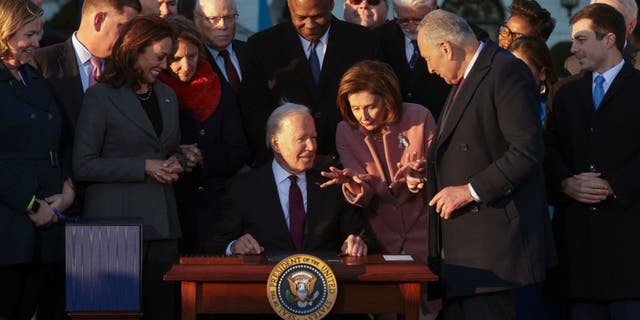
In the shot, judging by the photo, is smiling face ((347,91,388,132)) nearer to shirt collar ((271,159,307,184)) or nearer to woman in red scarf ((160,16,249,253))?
shirt collar ((271,159,307,184))

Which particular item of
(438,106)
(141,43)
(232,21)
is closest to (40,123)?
(141,43)

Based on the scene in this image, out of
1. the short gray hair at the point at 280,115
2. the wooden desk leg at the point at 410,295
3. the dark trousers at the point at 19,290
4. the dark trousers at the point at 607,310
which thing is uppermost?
the short gray hair at the point at 280,115

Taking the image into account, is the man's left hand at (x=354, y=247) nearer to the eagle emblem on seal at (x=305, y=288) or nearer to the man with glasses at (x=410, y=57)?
the eagle emblem on seal at (x=305, y=288)

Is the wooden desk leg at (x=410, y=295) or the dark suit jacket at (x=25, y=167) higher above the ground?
the dark suit jacket at (x=25, y=167)

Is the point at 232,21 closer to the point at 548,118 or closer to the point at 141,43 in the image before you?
the point at 141,43

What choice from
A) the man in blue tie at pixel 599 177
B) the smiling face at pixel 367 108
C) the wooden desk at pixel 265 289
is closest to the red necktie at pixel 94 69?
the smiling face at pixel 367 108

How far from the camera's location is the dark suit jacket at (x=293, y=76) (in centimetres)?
642

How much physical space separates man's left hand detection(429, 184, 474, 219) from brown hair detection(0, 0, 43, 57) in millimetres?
1981

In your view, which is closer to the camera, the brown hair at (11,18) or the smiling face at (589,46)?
the brown hair at (11,18)

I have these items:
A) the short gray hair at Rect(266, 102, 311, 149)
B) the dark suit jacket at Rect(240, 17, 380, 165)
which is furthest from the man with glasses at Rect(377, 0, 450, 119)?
the short gray hair at Rect(266, 102, 311, 149)

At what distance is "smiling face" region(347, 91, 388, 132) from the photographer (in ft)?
19.0

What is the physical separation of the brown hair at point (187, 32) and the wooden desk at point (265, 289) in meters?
1.63

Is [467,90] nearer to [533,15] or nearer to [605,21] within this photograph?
[605,21]

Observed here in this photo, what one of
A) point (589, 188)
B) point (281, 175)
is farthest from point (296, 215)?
point (589, 188)
